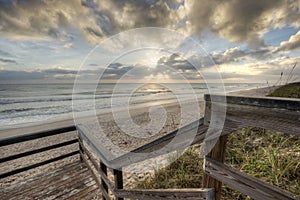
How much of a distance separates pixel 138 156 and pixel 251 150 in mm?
3047

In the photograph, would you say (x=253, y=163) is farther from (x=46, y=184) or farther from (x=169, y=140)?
(x=46, y=184)

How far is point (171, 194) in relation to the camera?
1.38 metres

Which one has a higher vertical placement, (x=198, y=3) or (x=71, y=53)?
(x=71, y=53)

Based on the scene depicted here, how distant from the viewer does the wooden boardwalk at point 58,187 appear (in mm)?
3023

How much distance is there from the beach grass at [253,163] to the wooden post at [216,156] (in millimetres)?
1599

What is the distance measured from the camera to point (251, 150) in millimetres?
3438

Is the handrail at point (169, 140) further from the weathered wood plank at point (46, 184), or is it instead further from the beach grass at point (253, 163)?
the weathered wood plank at point (46, 184)

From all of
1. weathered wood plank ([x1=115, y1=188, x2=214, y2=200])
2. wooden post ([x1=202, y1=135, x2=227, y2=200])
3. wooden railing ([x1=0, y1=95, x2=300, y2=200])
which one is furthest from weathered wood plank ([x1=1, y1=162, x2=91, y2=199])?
wooden post ([x1=202, y1=135, x2=227, y2=200])

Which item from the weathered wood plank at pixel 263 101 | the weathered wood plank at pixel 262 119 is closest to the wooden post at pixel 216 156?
the weathered wood plank at pixel 262 119

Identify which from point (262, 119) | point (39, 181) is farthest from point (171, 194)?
point (39, 181)

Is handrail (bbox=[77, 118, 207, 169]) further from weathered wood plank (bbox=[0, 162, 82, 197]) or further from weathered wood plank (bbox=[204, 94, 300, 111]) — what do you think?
weathered wood plank (bbox=[0, 162, 82, 197])

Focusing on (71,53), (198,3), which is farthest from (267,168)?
(71,53)

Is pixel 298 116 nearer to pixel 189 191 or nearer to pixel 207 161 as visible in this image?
pixel 207 161

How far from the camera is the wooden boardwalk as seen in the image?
3.02 m
